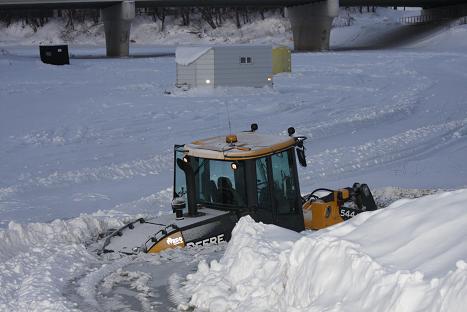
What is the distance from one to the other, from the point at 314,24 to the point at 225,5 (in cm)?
773

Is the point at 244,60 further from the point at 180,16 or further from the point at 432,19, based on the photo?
the point at 180,16

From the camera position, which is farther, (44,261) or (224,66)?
(224,66)

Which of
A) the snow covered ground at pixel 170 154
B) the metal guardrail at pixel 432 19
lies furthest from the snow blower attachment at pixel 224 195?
the metal guardrail at pixel 432 19

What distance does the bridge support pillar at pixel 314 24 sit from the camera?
61.5m

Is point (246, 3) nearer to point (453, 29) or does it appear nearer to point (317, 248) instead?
point (453, 29)

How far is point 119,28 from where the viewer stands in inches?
2346

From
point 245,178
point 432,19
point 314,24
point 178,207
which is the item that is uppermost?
point 432,19

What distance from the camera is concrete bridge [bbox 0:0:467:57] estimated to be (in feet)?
192

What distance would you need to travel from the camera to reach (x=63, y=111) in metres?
27.5

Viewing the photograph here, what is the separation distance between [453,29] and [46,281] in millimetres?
55412

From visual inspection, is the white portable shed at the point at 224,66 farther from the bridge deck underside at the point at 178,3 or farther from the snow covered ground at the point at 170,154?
the bridge deck underside at the point at 178,3

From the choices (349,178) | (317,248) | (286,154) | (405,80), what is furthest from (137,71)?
(317,248)

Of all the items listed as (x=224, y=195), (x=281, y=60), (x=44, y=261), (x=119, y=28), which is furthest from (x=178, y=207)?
(x=119, y=28)

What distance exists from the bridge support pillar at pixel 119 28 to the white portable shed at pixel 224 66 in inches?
1017
